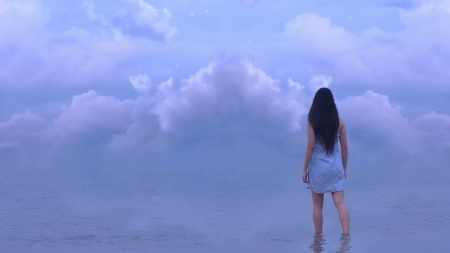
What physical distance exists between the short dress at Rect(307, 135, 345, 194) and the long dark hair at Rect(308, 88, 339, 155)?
0.09m

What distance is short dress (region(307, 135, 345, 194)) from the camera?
6.04 metres

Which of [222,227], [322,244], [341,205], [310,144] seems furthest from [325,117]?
[222,227]

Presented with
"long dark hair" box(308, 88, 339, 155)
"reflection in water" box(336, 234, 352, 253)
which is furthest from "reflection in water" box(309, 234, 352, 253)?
"long dark hair" box(308, 88, 339, 155)

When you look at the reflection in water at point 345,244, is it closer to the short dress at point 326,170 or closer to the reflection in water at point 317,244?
the reflection in water at point 317,244

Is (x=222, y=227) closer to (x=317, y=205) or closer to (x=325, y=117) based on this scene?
(x=317, y=205)

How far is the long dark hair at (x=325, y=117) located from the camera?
19.5 ft

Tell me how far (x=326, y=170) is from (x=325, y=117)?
22.7 inches

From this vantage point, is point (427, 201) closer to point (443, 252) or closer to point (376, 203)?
point (376, 203)

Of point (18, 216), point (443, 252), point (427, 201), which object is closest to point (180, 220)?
point (18, 216)

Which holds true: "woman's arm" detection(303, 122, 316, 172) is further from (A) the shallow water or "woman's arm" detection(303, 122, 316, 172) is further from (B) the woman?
(A) the shallow water

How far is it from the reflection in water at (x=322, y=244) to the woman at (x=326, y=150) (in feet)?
0.71

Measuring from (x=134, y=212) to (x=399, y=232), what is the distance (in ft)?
14.7

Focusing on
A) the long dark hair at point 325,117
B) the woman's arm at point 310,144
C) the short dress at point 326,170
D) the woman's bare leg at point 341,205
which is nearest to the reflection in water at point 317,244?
→ the woman's bare leg at point 341,205

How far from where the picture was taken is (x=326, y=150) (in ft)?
19.9
